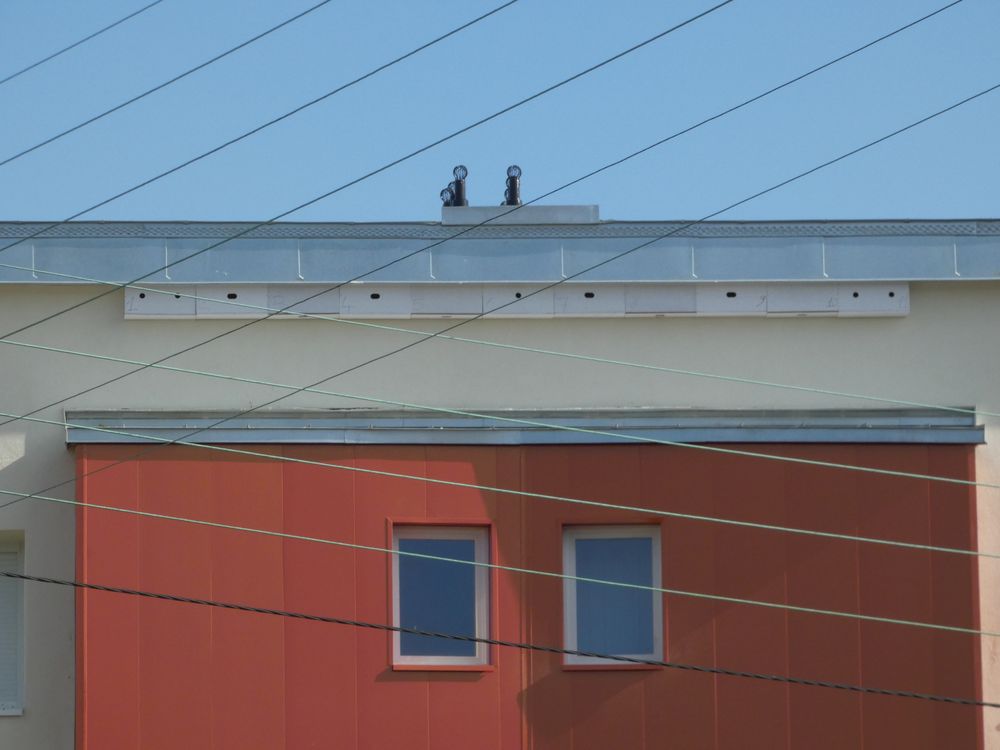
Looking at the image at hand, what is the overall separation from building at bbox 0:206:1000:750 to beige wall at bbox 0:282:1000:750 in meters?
0.02

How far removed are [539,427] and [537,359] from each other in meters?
0.84

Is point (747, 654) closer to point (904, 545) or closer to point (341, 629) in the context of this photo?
point (904, 545)

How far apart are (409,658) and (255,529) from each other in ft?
4.85

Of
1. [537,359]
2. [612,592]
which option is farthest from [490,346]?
[612,592]

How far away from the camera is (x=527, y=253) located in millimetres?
12812

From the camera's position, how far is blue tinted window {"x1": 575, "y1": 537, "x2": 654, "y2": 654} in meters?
12.1

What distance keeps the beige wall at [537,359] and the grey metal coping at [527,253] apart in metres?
0.27

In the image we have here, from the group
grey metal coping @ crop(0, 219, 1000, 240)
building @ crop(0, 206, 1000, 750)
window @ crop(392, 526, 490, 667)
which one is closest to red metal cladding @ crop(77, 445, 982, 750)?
building @ crop(0, 206, 1000, 750)

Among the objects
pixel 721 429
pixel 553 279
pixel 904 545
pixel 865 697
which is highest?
pixel 553 279

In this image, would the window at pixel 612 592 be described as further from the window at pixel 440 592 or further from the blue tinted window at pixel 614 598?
the window at pixel 440 592

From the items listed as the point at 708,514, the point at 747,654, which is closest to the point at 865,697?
the point at 747,654

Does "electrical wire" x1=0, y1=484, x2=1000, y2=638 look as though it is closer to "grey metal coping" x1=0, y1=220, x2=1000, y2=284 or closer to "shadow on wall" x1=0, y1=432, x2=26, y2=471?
"shadow on wall" x1=0, y1=432, x2=26, y2=471

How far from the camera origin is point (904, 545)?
1156cm

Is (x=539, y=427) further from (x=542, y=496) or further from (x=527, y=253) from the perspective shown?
(x=527, y=253)
